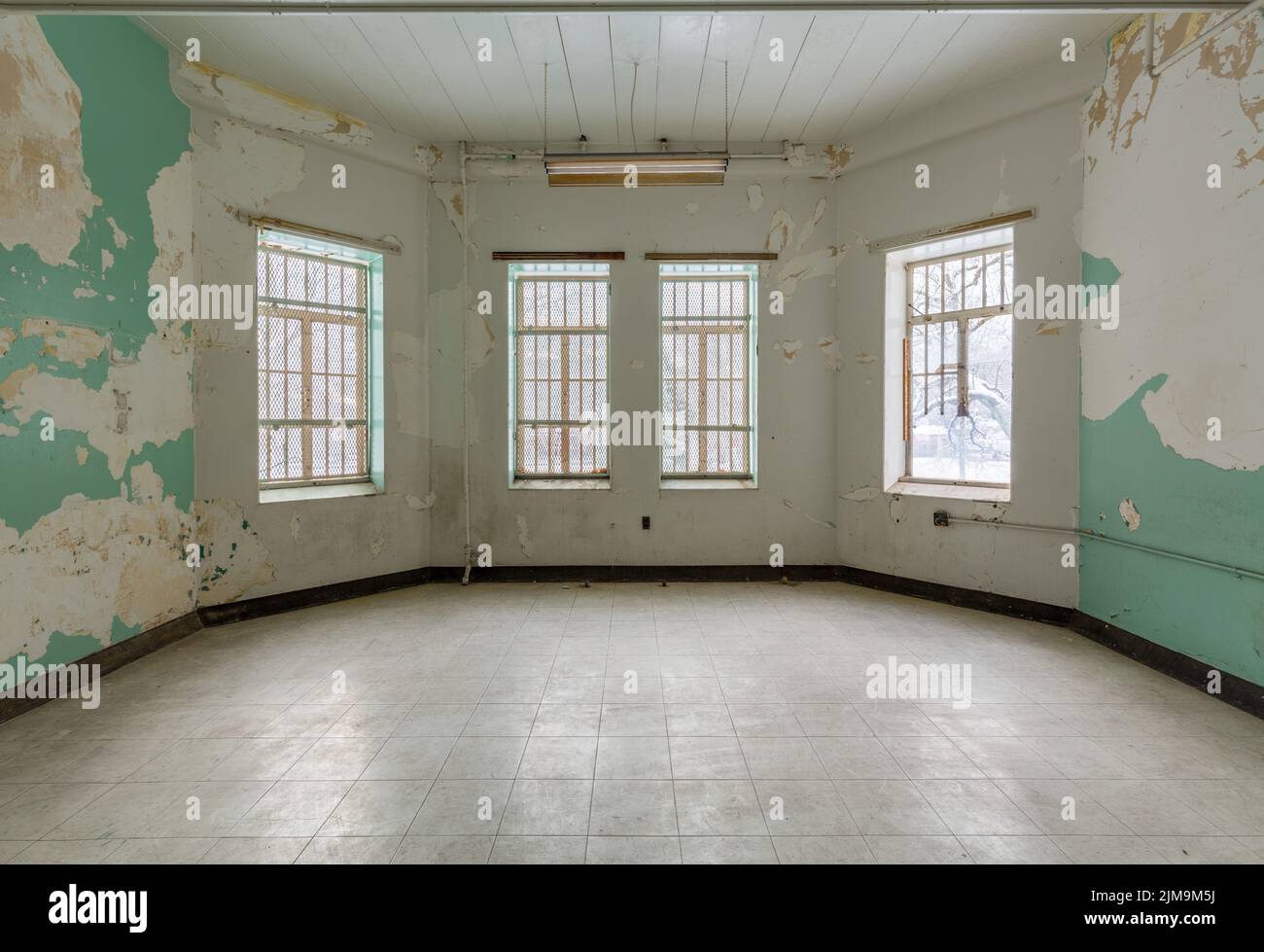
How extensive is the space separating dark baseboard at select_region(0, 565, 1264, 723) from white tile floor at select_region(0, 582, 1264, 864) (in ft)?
0.37

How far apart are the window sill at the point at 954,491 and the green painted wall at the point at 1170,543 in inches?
22.6

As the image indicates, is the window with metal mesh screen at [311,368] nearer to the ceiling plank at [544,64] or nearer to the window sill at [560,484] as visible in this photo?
the window sill at [560,484]

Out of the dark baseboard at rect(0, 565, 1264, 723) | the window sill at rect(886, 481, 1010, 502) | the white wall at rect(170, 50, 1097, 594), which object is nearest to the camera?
the dark baseboard at rect(0, 565, 1264, 723)

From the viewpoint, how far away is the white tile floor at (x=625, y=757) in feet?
6.86

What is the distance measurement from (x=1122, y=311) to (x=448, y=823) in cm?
464

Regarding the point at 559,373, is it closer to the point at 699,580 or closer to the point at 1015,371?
the point at 699,580

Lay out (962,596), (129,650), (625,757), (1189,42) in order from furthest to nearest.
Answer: (962,596), (129,650), (1189,42), (625,757)

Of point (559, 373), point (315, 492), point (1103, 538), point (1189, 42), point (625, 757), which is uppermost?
point (1189, 42)

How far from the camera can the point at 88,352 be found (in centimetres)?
357

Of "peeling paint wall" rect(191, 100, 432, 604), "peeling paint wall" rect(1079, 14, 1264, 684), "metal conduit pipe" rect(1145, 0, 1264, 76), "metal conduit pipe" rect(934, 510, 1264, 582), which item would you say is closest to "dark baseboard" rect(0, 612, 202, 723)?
"peeling paint wall" rect(191, 100, 432, 604)

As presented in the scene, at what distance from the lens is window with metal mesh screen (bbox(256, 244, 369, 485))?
16.3ft

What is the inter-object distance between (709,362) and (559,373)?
139cm

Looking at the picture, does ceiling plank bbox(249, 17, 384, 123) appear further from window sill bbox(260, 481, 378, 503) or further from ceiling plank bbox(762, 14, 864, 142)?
ceiling plank bbox(762, 14, 864, 142)

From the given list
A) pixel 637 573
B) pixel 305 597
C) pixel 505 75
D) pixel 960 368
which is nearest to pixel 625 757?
pixel 637 573
